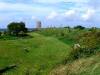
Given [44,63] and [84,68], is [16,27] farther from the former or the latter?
[84,68]

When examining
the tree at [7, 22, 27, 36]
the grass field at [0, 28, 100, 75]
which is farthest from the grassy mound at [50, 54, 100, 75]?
the tree at [7, 22, 27, 36]

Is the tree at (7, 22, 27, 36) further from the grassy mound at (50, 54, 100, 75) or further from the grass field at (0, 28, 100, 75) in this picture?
the grassy mound at (50, 54, 100, 75)

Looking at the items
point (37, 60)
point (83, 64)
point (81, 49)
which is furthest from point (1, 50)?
point (83, 64)

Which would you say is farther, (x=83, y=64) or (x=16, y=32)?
(x=16, y=32)

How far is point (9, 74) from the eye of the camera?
26922 mm

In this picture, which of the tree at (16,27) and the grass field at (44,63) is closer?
the grass field at (44,63)

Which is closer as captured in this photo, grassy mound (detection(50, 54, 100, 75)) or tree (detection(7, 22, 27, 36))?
grassy mound (detection(50, 54, 100, 75))

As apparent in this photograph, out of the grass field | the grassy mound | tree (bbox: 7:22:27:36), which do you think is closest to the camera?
the grassy mound

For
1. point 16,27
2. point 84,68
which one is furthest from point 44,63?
point 16,27

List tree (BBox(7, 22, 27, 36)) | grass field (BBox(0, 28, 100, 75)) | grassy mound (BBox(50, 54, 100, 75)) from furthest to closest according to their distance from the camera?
tree (BBox(7, 22, 27, 36))
grass field (BBox(0, 28, 100, 75))
grassy mound (BBox(50, 54, 100, 75))

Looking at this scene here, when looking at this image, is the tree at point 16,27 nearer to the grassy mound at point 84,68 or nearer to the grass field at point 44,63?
the grass field at point 44,63

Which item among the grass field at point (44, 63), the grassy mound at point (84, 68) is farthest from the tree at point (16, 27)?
the grassy mound at point (84, 68)

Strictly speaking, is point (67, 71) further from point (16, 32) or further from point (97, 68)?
point (16, 32)

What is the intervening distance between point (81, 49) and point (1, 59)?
10.4 meters
